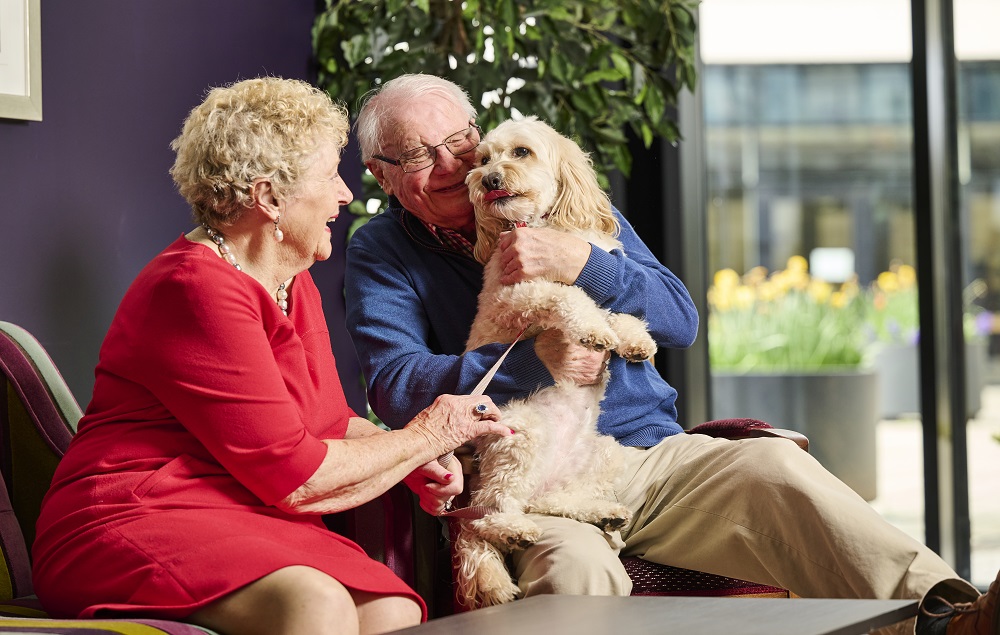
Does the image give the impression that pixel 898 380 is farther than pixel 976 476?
Yes

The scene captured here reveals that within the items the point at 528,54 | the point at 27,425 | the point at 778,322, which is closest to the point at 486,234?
the point at 27,425

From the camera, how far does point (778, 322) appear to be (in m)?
4.19

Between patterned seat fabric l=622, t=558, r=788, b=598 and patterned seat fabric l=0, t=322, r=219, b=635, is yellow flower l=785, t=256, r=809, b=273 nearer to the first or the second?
patterned seat fabric l=622, t=558, r=788, b=598

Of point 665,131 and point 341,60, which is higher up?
point 341,60

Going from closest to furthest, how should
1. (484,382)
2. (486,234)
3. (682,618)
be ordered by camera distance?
(682,618), (484,382), (486,234)

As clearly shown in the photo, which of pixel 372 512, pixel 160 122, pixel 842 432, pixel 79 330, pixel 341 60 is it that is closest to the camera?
pixel 372 512

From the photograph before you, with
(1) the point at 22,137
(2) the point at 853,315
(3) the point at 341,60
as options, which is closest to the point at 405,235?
(1) the point at 22,137

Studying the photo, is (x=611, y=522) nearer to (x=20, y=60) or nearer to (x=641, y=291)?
(x=641, y=291)

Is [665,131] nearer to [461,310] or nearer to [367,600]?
[461,310]

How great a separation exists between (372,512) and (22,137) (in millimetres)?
1117

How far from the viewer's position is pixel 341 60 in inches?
130

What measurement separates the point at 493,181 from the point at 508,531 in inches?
26.5

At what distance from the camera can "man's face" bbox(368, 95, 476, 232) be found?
2348 millimetres

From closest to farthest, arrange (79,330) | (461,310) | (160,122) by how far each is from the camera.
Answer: (461,310)
(79,330)
(160,122)
